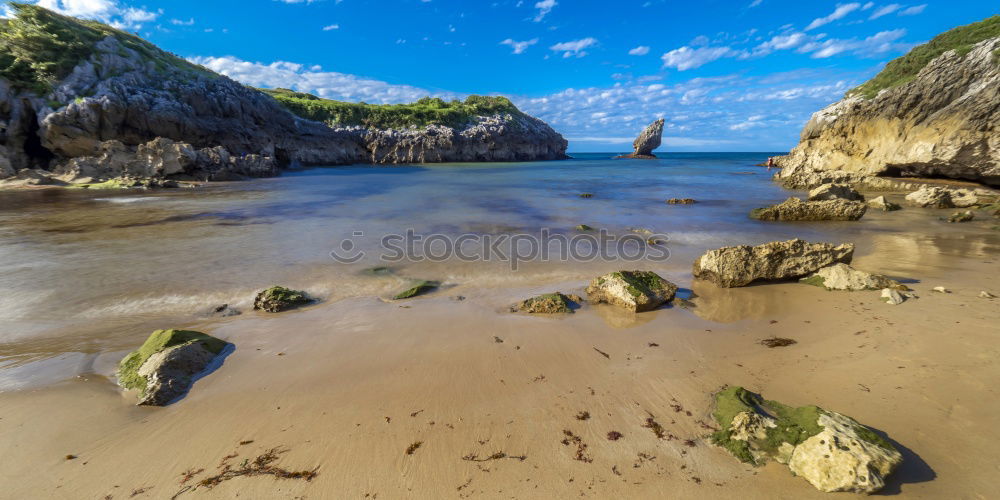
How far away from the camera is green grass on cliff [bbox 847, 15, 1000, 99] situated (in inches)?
824

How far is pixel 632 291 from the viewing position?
5.30 metres

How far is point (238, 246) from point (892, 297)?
13.0 metres

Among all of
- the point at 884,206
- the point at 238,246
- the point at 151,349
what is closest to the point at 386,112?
the point at 238,246

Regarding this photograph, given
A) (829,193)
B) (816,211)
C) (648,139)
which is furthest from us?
(648,139)

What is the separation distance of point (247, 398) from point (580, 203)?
17580mm

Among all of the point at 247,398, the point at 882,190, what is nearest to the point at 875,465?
the point at 247,398

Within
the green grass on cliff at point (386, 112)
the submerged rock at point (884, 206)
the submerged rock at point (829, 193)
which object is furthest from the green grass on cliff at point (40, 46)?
the submerged rock at point (884, 206)

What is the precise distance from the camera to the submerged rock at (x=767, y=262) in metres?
6.16

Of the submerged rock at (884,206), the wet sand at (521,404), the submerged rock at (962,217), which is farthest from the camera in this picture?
the submerged rock at (884,206)

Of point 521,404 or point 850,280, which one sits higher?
point 850,280

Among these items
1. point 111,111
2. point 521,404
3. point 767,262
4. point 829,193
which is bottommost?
point 521,404

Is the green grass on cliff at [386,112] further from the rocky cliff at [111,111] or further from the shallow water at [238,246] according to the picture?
the shallow water at [238,246]

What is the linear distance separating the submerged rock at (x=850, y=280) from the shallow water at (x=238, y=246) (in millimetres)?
1979

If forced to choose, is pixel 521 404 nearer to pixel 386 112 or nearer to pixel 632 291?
pixel 632 291
